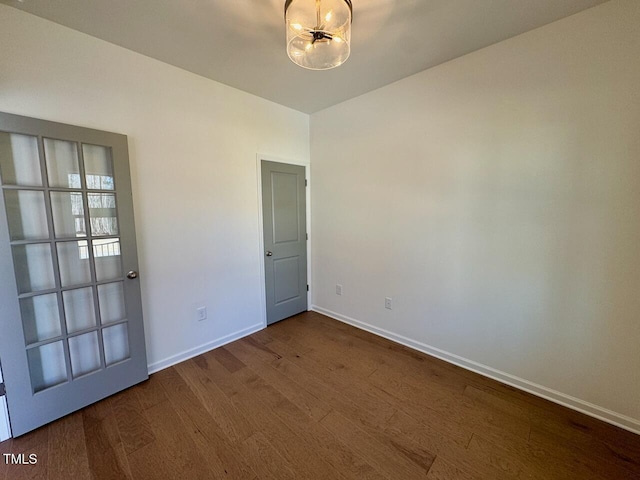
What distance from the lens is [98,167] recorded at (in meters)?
1.91

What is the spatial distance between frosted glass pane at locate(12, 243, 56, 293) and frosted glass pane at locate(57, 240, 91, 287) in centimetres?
6

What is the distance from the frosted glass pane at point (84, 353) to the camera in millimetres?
1893

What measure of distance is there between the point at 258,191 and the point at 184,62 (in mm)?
1295

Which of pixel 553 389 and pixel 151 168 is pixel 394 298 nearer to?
pixel 553 389

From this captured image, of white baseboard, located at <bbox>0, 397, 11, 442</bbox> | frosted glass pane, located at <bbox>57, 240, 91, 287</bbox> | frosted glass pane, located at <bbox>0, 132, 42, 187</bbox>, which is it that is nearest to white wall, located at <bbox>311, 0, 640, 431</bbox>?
frosted glass pane, located at <bbox>57, 240, 91, 287</bbox>

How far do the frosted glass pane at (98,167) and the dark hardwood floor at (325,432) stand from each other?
5.42 ft

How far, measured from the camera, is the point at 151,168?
2.17 m

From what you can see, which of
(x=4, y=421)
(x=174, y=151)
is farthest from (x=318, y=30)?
(x=4, y=421)

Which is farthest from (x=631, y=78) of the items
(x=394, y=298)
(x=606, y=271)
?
(x=394, y=298)

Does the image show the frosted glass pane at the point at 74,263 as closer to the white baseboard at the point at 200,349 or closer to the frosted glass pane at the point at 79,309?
the frosted glass pane at the point at 79,309

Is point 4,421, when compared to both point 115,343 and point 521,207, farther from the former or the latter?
point 521,207

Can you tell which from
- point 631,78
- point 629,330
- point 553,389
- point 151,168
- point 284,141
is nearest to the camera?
point 631,78

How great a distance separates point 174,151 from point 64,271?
1232 mm

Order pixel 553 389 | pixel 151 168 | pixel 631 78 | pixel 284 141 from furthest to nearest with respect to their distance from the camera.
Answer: pixel 284 141 < pixel 151 168 < pixel 553 389 < pixel 631 78
